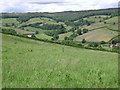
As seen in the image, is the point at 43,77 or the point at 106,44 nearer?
the point at 43,77

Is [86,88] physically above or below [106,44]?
above

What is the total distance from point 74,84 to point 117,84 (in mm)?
1788

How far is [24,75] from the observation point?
26.0 ft

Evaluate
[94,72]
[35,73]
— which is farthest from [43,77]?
[94,72]

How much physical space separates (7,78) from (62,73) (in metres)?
2.58

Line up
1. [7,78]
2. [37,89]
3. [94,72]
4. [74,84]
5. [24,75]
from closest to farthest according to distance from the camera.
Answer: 1. [37,89]
2. [74,84]
3. [7,78]
4. [24,75]
5. [94,72]

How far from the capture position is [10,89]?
20.9 feet

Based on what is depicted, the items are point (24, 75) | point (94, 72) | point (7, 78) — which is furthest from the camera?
point (94, 72)

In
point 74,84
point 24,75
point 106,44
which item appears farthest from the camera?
point 106,44

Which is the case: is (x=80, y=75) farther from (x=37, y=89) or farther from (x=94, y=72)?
(x=37, y=89)

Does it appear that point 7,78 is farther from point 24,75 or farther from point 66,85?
point 66,85

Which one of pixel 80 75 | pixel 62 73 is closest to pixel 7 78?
pixel 62 73

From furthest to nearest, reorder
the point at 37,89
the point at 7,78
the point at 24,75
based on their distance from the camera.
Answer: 1. the point at 24,75
2. the point at 7,78
3. the point at 37,89

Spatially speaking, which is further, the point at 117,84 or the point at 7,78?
the point at 7,78
